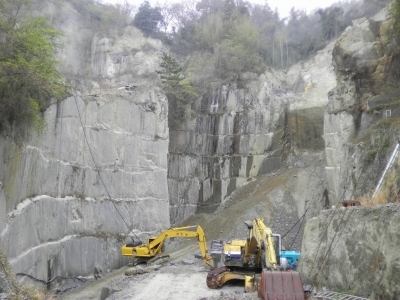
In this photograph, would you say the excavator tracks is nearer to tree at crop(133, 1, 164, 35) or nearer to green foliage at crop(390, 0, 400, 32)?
green foliage at crop(390, 0, 400, 32)

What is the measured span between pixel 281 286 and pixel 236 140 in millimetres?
29369

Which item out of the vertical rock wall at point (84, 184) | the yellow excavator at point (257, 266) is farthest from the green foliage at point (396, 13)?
the vertical rock wall at point (84, 184)

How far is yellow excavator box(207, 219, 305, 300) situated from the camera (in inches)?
392

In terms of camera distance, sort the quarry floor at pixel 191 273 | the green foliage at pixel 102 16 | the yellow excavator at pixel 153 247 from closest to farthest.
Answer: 1. the quarry floor at pixel 191 273
2. the yellow excavator at pixel 153 247
3. the green foliage at pixel 102 16

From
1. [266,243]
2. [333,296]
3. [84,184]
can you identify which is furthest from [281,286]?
[84,184]

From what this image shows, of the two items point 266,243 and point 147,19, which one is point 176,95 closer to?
point 266,243

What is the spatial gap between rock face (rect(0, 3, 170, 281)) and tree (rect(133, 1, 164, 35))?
32.3 m

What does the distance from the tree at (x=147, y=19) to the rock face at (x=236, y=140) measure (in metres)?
24.5

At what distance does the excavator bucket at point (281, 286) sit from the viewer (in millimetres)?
9633

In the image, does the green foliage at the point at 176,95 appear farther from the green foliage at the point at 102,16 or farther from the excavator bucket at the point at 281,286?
the excavator bucket at the point at 281,286

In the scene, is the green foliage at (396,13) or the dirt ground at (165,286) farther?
the green foliage at (396,13)

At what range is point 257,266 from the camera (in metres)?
15.7

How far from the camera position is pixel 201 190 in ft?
122

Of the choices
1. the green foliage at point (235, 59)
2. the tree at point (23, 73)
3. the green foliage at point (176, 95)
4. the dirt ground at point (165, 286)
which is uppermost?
the green foliage at point (235, 59)
